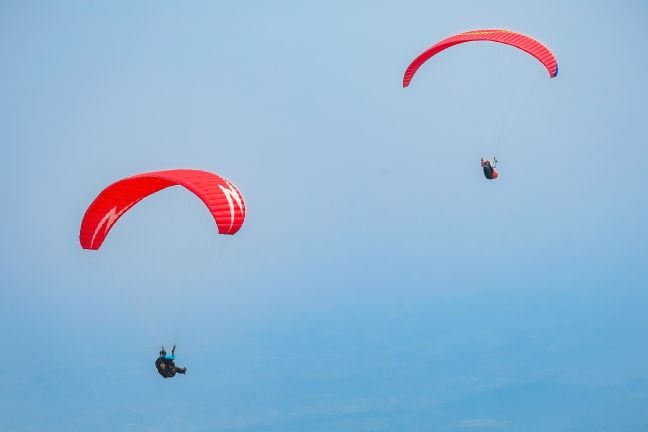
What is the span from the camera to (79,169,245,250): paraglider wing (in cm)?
3094

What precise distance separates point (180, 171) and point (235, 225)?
3853 mm

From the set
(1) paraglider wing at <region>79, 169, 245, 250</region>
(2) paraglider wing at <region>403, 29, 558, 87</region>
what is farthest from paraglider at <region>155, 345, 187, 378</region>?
(2) paraglider wing at <region>403, 29, 558, 87</region>

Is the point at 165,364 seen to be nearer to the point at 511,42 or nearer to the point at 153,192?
the point at 153,192

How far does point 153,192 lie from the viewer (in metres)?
35.6

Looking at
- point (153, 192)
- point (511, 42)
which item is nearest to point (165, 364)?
point (153, 192)

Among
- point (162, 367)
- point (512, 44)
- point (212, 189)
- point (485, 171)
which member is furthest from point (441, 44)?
point (162, 367)

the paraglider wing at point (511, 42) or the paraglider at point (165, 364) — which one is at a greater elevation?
the paraglider wing at point (511, 42)

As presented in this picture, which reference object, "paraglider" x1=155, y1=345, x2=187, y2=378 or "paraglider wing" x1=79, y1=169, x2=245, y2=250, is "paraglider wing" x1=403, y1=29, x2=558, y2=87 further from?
"paraglider" x1=155, y1=345, x2=187, y2=378

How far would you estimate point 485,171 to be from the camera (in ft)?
132

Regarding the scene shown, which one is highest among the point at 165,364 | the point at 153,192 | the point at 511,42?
the point at 511,42

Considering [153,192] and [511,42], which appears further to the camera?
[511,42]

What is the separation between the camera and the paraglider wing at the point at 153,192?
30.9m

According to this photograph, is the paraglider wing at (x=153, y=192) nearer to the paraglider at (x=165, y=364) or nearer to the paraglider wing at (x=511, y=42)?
the paraglider at (x=165, y=364)

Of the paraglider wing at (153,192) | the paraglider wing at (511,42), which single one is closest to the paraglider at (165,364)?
the paraglider wing at (153,192)
